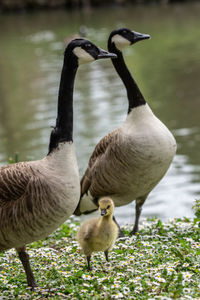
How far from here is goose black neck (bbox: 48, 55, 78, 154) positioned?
431 cm

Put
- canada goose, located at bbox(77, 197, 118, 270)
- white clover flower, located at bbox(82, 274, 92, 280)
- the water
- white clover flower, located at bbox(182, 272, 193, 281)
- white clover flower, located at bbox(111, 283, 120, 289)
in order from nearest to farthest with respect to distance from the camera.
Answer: white clover flower, located at bbox(111, 283, 120, 289)
white clover flower, located at bbox(182, 272, 193, 281)
white clover flower, located at bbox(82, 274, 92, 280)
canada goose, located at bbox(77, 197, 118, 270)
the water

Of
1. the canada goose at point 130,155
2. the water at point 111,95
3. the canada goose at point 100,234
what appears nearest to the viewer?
the canada goose at point 100,234

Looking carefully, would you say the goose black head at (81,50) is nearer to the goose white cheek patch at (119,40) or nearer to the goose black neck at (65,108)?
the goose black neck at (65,108)

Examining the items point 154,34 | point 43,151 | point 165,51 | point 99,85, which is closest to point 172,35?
point 154,34

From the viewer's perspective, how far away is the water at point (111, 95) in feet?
31.2

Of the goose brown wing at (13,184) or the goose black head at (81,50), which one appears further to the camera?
the goose black head at (81,50)

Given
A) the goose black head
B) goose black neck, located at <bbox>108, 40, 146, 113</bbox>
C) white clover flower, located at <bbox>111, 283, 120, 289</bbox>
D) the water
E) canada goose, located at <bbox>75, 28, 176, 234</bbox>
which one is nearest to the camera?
white clover flower, located at <bbox>111, 283, 120, 289</bbox>

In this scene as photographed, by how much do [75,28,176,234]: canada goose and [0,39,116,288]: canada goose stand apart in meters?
1.20

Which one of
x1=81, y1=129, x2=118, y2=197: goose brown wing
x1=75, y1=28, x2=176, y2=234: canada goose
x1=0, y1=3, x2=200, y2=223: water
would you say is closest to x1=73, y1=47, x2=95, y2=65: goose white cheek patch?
x1=75, y1=28, x2=176, y2=234: canada goose

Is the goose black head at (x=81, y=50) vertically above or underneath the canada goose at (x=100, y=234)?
above

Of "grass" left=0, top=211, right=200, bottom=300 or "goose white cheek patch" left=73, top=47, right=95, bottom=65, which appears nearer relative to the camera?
"grass" left=0, top=211, right=200, bottom=300

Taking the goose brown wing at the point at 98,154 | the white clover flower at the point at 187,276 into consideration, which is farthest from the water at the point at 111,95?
the white clover flower at the point at 187,276

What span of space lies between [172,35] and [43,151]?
16650 mm

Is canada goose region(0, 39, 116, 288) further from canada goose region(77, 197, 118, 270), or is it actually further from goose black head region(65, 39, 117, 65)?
canada goose region(77, 197, 118, 270)
